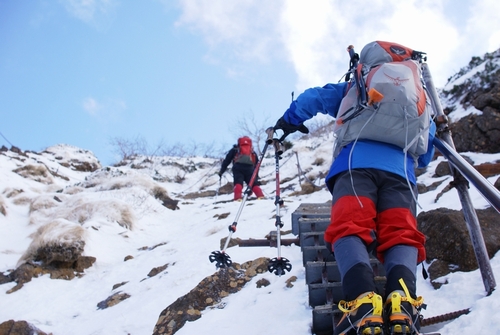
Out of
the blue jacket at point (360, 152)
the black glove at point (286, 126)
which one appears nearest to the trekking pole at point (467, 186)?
the blue jacket at point (360, 152)

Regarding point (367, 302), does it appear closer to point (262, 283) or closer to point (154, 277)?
point (262, 283)

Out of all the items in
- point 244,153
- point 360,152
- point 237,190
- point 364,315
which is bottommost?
point 364,315

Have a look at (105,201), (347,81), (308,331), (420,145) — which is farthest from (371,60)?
(105,201)

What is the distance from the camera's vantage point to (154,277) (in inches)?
212

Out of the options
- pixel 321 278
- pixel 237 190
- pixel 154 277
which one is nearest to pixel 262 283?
pixel 321 278

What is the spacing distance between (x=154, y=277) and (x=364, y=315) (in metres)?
4.30

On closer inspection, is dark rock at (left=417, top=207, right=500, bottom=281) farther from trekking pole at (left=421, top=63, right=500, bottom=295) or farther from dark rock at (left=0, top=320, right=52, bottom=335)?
dark rock at (left=0, top=320, right=52, bottom=335)

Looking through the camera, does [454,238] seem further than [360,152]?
Yes

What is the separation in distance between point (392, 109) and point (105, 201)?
28.5 feet

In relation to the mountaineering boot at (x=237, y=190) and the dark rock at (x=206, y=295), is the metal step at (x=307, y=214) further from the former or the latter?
the mountaineering boot at (x=237, y=190)

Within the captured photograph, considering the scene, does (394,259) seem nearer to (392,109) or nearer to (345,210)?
(345,210)

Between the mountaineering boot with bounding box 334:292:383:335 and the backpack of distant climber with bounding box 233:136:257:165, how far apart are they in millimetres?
7636

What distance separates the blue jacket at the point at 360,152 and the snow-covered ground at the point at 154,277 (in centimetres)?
92

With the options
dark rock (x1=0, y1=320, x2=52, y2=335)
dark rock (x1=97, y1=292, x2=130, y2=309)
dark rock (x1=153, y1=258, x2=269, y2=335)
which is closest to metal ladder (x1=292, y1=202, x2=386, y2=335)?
dark rock (x1=153, y1=258, x2=269, y2=335)
